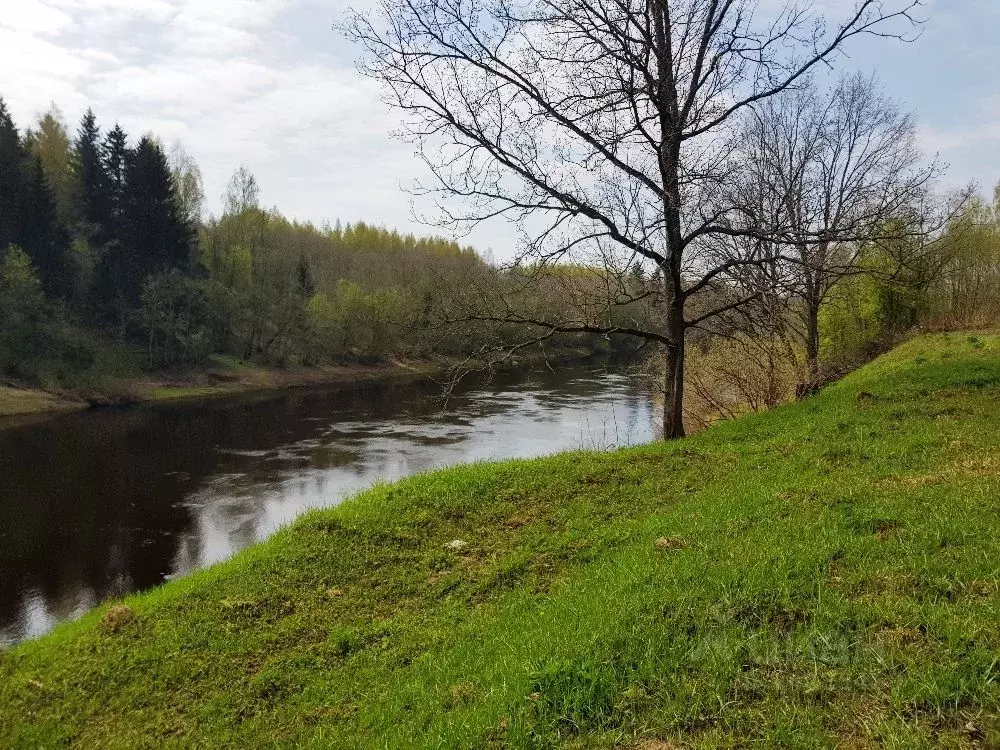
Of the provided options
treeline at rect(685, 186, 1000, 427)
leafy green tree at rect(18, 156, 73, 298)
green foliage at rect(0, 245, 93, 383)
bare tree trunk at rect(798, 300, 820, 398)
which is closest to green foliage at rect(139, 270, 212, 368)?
leafy green tree at rect(18, 156, 73, 298)

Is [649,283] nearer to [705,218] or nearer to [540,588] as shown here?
[705,218]

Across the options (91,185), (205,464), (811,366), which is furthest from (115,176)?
(811,366)

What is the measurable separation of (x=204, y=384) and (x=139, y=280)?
40.6ft

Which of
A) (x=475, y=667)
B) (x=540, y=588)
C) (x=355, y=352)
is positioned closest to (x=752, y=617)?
(x=475, y=667)

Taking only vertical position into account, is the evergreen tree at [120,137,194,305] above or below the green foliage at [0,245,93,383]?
above

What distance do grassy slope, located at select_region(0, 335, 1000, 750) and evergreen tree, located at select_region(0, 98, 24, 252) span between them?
168ft

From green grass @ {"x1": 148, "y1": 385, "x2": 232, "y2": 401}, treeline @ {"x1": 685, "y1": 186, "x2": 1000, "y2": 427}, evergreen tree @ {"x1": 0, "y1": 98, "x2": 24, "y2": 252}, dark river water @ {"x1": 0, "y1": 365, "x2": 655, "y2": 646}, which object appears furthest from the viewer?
evergreen tree @ {"x1": 0, "y1": 98, "x2": 24, "y2": 252}

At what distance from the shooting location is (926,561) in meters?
4.49

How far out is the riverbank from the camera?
38.0 m

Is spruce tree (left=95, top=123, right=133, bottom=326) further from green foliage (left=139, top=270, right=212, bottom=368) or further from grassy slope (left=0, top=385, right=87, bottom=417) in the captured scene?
grassy slope (left=0, top=385, right=87, bottom=417)

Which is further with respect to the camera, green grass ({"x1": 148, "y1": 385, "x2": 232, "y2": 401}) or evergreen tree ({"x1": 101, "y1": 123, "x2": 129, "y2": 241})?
evergreen tree ({"x1": 101, "y1": 123, "x2": 129, "y2": 241})

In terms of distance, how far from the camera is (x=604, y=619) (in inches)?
187

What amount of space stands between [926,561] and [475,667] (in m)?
3.18

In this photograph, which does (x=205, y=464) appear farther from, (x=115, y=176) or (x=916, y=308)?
(x=115, y=176)
